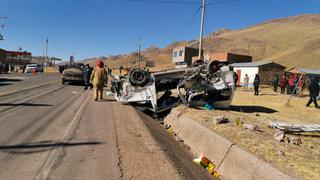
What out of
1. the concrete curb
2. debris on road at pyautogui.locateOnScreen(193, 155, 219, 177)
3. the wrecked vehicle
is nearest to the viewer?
the concrete curb

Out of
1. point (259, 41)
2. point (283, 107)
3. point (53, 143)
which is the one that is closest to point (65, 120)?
point (53, 143)

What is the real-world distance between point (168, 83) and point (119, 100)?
2.11 meters

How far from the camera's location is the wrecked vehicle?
11414 millimetres

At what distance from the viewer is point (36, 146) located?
18.2ft

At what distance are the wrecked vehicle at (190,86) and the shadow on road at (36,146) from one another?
5.72 meters

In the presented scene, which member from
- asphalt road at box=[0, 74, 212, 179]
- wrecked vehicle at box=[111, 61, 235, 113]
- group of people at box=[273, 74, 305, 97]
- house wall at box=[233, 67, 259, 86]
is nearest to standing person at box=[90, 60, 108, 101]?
wrecked vehicle at box=[111, 61, 235, 113]

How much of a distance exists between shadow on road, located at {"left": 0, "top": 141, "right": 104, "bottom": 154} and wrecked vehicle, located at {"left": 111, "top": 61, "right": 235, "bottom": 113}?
572 centimetres

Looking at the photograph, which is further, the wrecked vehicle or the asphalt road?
the wrecked vehicle

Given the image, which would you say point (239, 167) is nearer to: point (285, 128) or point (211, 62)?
point (285, 128)

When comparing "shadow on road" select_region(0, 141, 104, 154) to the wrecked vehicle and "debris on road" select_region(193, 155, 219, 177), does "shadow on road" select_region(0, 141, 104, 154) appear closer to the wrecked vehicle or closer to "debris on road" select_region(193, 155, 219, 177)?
"debris on road" select_region(193, 155, 219, 177)

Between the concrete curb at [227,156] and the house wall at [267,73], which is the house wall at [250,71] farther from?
the concrete curb at [227,156]

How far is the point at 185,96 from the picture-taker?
38.4 ft

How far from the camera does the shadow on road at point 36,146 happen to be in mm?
Result: 5238

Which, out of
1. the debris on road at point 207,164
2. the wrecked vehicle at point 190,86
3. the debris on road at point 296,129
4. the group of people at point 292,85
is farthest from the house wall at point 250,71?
the debris on road at point 207,164
